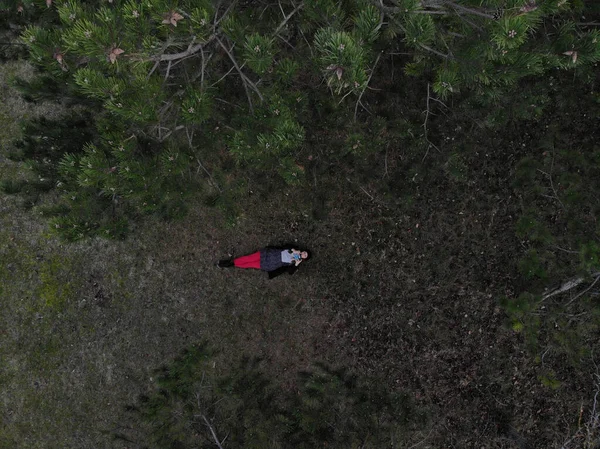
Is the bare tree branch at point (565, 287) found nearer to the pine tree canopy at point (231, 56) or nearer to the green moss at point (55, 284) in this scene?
the pine tree canopy at point (231, 56)

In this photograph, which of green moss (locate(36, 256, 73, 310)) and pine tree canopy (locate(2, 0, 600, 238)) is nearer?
pine tree canopy (locate(2, 0, 600, 238))

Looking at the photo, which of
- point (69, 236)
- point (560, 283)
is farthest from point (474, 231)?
point (69, 236)

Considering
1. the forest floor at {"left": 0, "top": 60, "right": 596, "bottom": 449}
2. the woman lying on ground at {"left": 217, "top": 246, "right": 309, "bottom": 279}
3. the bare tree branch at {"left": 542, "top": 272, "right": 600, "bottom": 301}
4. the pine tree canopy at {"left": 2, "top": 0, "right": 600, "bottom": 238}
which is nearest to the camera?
the pine tree canopy at {"left": 2, "top": 0, "right": 600, "bottom": 238}

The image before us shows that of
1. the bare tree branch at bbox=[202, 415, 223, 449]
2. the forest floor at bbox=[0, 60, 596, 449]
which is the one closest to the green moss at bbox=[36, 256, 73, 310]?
the forest floor at bbox=[0, 60, 596, 449]

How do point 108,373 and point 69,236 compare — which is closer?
point 69,236

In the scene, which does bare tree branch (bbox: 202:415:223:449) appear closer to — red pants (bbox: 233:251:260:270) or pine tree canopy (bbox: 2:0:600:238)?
red pants (bbox: 233:251:260:270)

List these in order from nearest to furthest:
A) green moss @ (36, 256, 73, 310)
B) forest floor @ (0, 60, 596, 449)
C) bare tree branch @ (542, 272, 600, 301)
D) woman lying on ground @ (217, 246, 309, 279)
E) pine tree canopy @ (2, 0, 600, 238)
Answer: pine tree canopy @ (2, 0, 600, 238) → bare tree branch @ (542, 272, 600, 301) → woman lying on ground @ (217, 246, 309, 279) → forest floor @ (0, 60, 596, 449) → green moss @ (36, 256, 73, 310)

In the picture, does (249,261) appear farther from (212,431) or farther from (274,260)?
(212,431)

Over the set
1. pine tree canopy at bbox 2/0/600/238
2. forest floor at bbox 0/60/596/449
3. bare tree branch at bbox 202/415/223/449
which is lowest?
bare tree branch at bbox 202/415/223/449

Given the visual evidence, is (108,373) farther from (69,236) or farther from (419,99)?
(419,99)
